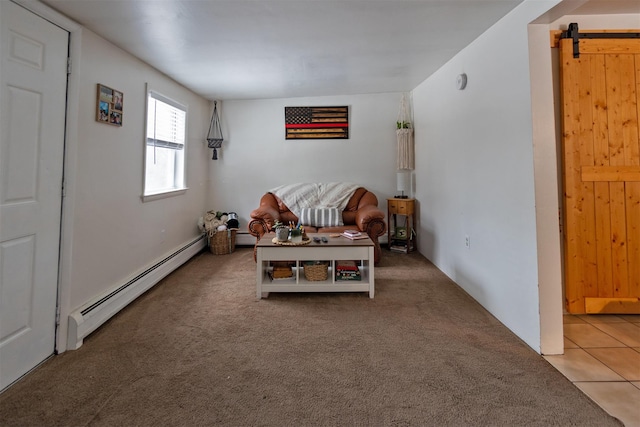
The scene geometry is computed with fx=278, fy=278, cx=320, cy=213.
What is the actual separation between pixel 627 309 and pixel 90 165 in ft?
14.0

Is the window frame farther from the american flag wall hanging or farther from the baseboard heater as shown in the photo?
the american flag wall hanging

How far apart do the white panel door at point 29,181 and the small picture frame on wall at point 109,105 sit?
350 millimetres

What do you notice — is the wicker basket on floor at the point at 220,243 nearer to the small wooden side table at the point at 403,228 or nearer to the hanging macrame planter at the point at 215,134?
the hanging macrame planter at the point at 215,134

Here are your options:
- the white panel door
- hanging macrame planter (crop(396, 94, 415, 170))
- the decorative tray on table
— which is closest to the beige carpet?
the white panel door

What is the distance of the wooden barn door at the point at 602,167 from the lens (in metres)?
2.11

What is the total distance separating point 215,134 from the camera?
4.50 metres

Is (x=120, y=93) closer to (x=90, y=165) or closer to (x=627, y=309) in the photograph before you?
(x=90, y=165)

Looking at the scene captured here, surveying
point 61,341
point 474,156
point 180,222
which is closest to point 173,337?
point 61,341

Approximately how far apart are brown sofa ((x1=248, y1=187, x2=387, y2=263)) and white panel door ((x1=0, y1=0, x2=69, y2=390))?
1940mm

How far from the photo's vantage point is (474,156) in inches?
95.0

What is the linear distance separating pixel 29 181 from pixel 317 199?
2991 mm

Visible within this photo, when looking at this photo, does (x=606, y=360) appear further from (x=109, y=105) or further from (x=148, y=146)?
(x=148, y=146)

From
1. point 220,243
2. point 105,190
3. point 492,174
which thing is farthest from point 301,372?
point 220,243

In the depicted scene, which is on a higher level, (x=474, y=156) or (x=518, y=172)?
(x=474, y=156)
